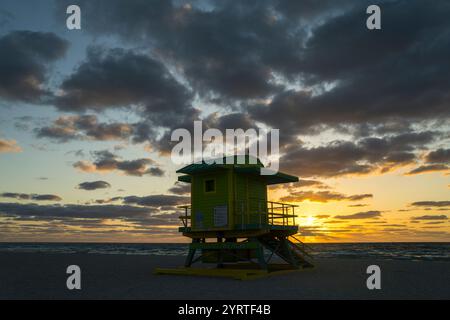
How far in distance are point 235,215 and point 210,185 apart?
8.09 ft

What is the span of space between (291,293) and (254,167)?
881 cm

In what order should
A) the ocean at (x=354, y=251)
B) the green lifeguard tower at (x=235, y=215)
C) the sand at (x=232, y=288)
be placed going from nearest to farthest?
the sand at (x=232, y=288) → the green lifeguard tower at (x=235, y=215) → the ocean at (x=354, y=251)

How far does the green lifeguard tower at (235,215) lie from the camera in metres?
23.4

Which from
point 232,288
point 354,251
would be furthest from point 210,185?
point 354,251

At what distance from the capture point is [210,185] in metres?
24.6

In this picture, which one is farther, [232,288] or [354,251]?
[354,251]

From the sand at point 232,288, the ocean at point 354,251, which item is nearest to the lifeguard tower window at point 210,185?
the sand at point 232,288

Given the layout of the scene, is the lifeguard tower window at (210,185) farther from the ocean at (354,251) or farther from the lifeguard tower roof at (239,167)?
the ocean at (354,251)

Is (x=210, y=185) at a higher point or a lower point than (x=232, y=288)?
higher

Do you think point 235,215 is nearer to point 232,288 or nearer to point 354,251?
point 232,288

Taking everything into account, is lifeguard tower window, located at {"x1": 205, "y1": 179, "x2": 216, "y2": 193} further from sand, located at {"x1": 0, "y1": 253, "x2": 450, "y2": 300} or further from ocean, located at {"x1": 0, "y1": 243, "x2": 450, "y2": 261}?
ocean, located at {"x1": 0, "y1": 243, "x2": 450, "y2": 261}
